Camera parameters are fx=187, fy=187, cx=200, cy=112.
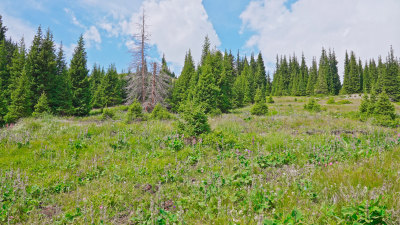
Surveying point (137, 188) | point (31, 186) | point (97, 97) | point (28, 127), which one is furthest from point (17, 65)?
point (137, 188)

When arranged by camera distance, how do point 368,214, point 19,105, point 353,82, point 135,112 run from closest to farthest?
point 368,214 → point 135,112 → point 19,105 → point 353,82

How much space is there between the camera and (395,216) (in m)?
2.29

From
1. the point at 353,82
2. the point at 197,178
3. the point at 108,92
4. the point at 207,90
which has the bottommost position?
the point at 197,178

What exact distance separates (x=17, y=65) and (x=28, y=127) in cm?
2693

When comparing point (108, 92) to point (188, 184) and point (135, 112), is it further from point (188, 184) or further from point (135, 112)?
point (188, 184)

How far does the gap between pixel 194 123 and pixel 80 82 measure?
99.1 feet

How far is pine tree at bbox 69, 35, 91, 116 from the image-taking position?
29.9m

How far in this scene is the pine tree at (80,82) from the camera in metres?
29.9

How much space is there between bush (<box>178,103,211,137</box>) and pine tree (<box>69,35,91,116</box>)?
1078 inches

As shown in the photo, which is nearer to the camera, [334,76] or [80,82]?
[80,82]

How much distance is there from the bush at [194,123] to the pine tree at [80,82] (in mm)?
27389

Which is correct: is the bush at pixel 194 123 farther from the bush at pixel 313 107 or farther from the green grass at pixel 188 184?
the bush at pixel 313 107

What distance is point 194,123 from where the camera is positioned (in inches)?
325

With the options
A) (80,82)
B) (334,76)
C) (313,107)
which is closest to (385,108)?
(313,107)
